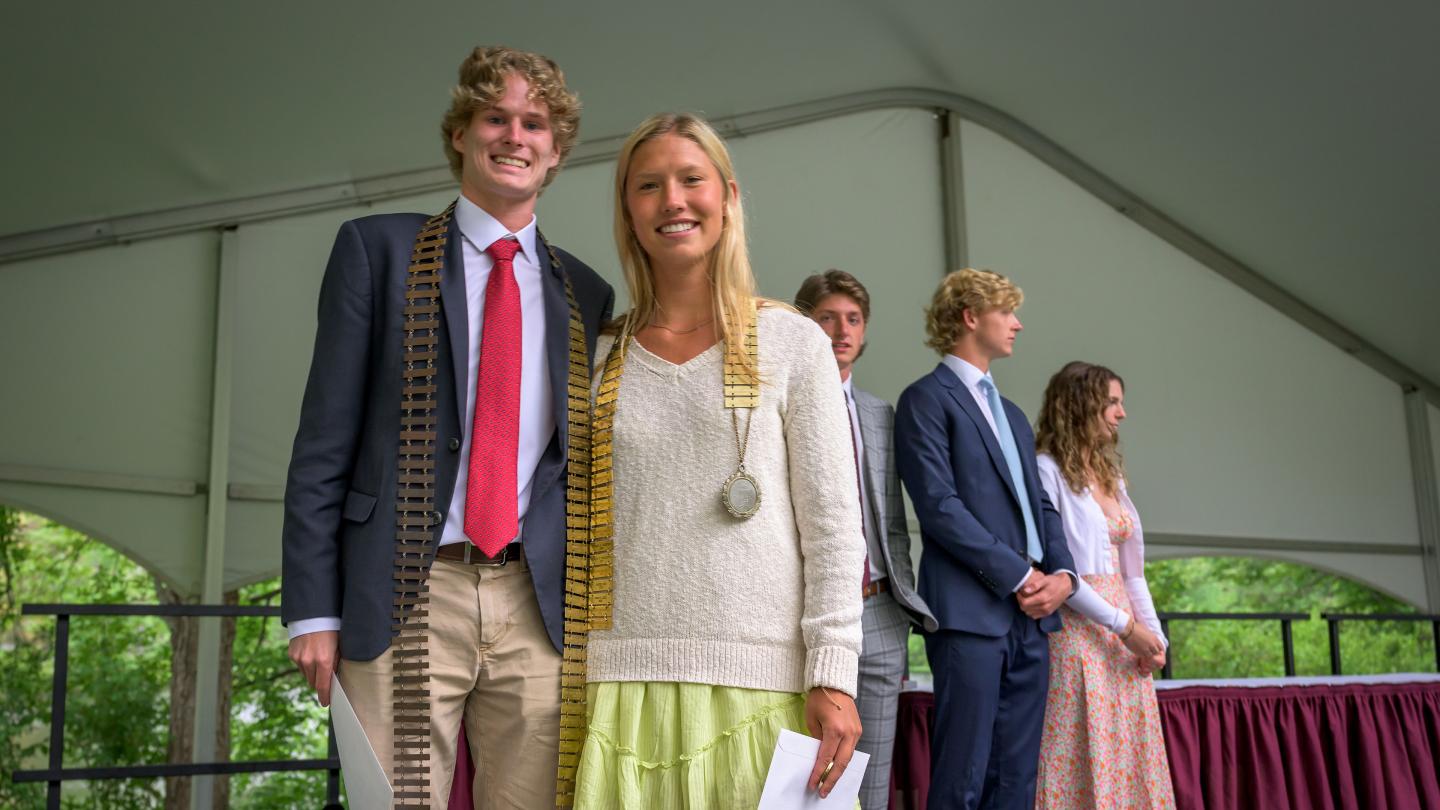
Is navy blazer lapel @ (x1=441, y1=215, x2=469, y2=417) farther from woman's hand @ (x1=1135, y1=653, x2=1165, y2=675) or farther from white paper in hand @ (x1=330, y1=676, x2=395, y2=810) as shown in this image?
woman's hand @ (x1=1135, y1=653, x2=1165, y2=675)

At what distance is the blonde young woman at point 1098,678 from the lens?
3.04 metres

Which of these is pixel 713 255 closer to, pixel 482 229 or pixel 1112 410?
pixel 482 229

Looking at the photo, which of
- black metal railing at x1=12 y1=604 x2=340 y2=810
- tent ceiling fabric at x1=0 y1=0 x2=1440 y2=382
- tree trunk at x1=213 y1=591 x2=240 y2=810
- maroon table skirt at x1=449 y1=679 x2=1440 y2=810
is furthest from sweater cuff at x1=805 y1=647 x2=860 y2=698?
tree trunk at x1=213 y1=591 x2=240 y2=810

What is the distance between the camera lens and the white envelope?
4.62 ft

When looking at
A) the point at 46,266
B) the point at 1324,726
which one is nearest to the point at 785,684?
the point at 1324,726

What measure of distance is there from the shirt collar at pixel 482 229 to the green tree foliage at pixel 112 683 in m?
7.91

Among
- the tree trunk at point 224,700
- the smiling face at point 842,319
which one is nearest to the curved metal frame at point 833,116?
the tree trunk at point 224,700

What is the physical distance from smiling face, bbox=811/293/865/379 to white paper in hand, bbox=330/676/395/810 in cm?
184

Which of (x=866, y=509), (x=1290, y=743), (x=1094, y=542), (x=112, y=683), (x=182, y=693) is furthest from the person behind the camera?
(x=112, y=683)

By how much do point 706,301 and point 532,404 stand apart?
0.28 m

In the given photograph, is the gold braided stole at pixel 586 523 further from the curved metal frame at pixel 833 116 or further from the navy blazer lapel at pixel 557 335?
the curved metal frame at pixel 833 116

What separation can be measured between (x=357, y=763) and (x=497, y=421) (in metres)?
0.46

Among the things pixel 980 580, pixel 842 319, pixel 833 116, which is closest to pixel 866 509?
pixel 980 580

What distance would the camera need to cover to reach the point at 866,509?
2830mm
